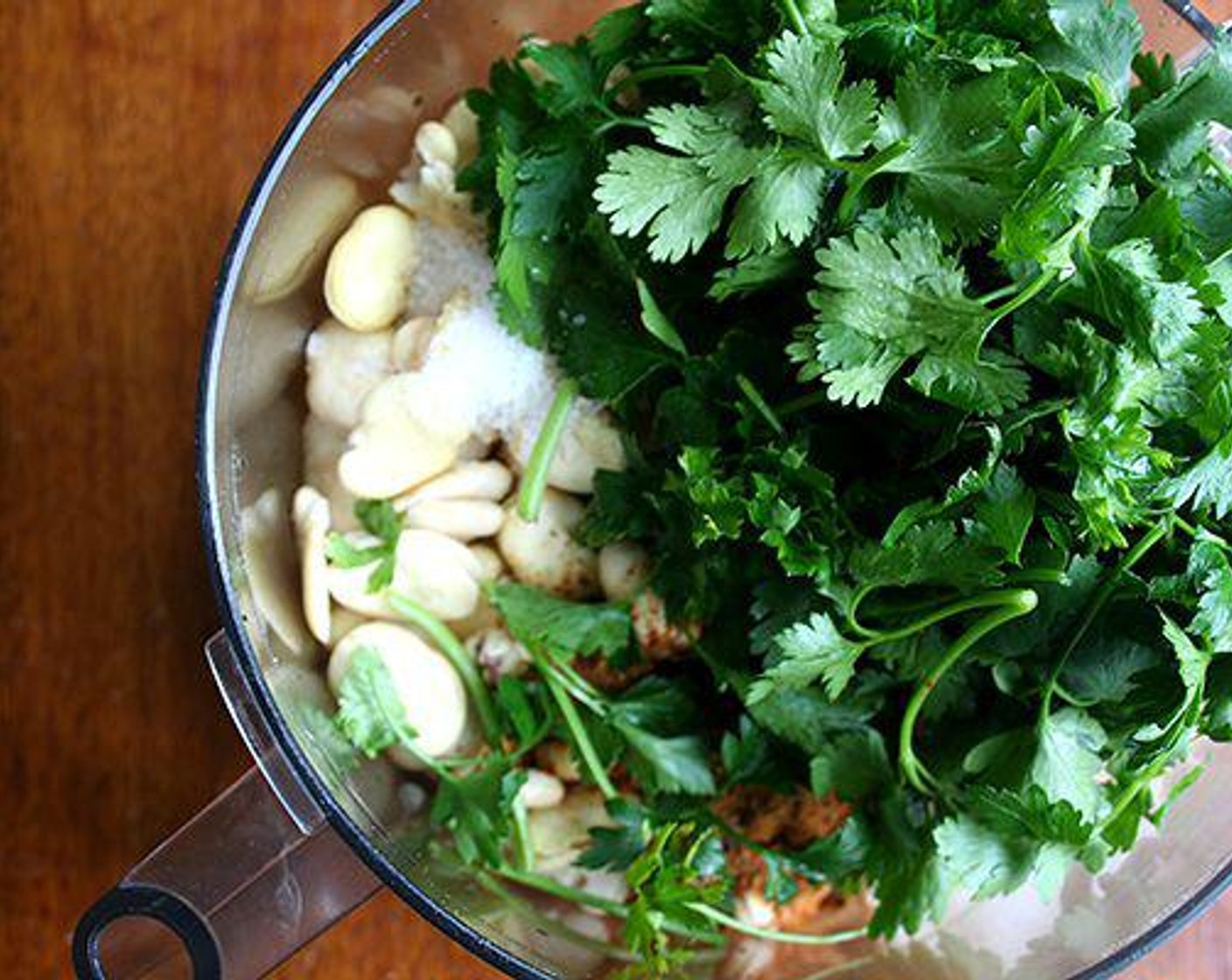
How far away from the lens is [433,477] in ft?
3.15

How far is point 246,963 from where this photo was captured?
86 cm

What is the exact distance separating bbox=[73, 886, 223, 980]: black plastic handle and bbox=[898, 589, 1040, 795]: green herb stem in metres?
0.36

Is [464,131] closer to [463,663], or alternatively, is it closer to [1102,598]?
[463,663]

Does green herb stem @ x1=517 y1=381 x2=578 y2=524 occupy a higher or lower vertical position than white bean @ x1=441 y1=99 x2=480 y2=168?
lower

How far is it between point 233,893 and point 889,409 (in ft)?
1.35

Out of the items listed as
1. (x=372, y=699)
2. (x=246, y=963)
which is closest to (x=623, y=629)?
(x=372, y=699)

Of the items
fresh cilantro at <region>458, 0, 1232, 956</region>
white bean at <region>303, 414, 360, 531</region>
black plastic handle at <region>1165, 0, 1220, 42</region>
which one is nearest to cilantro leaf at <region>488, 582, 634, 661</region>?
fresh cilantro at <region>458, 0, 1232, 956</region>

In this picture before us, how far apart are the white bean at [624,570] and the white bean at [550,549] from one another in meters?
0.02

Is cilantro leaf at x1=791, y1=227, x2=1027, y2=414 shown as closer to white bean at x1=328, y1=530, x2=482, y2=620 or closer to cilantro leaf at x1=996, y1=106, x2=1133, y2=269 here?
cilantro leaf at x1=996, y1=106, x2=1133, y2=269

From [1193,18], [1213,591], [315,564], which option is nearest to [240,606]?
[315,564]

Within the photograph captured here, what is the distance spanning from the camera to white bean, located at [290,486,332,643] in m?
0.93

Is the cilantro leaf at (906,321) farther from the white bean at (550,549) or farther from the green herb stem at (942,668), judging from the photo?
the white bean at (550,549)

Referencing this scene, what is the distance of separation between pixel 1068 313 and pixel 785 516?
0.16 meters

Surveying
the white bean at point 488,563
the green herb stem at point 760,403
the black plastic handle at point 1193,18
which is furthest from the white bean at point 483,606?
the black plastic handle at point 1193,18
